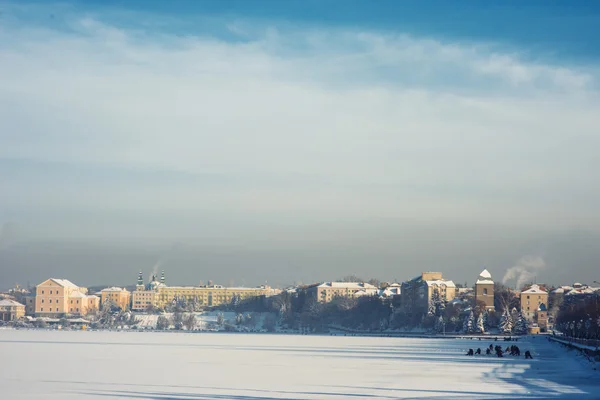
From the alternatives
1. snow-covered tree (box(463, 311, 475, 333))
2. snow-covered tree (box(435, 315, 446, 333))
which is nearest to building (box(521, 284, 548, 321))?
snow-covered tree (box(435, 315, 446, 333))

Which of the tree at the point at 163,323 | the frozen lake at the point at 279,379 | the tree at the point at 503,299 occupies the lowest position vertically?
the tree at the point at 163,323

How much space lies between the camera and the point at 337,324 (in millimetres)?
188250

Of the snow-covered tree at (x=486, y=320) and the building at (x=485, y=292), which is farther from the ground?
the building at (x=485, y=292)

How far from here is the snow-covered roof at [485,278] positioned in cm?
17338

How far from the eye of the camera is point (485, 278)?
17788 centimetres

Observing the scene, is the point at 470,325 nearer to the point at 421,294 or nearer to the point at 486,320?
the point at 486,320

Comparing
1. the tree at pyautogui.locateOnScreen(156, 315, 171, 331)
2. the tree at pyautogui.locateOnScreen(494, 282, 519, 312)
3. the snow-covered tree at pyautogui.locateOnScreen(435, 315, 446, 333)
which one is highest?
the tree at pyautogui.locateOnScreen(494, 282, 519, 312)

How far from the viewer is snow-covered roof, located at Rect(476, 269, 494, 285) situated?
17338cm

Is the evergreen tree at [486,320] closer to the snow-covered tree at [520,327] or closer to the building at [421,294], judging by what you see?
the snow-covered tree at [520,327]

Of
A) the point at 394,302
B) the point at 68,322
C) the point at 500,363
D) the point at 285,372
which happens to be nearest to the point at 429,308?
the point at 394,302

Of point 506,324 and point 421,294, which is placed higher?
point 421,294

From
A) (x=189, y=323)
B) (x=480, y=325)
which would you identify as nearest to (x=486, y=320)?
(x=480, y=325)

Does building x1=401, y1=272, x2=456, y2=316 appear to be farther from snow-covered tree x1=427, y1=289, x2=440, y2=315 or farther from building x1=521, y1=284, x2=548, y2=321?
building x1=521, y1=284, x2=548, y2=321

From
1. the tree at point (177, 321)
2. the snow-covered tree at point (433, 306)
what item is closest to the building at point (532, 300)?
the snow-covered tree at point (433, 306)
